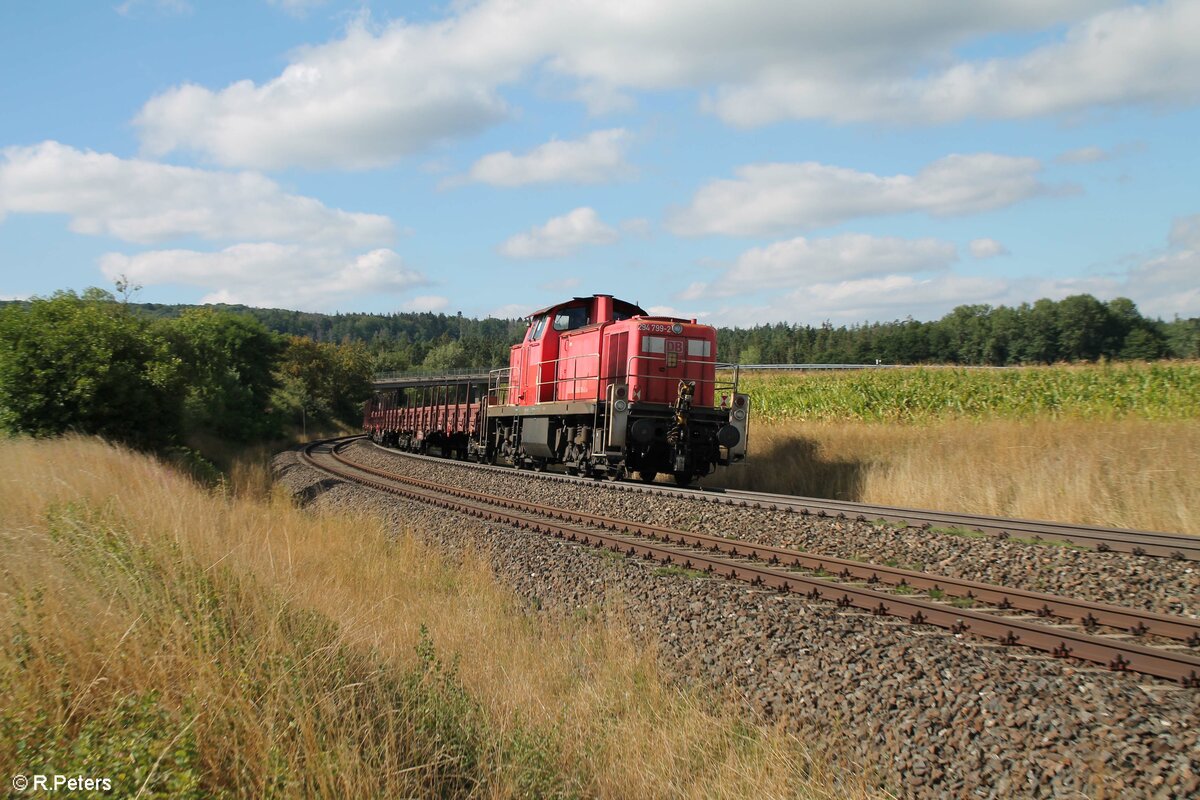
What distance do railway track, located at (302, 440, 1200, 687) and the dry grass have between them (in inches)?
223

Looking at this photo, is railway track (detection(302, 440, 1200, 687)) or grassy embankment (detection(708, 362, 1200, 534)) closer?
railway track (detection(302, 440, 1200, 687))

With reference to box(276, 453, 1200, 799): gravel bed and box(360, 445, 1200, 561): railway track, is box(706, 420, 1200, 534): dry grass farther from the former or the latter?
box(276, 453, 1200, 799): gravel bed

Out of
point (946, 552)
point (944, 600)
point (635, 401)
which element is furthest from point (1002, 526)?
point (635, 401)

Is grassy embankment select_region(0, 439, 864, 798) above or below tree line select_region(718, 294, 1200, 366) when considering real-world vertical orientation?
below

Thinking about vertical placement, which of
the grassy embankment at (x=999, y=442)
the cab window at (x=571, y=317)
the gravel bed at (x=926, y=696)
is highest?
the cab window at (x=571, y=317)

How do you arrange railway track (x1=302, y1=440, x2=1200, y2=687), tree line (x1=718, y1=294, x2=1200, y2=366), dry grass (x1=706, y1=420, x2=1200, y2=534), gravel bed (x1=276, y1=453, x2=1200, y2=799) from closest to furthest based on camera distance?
gravel bed (x1=276, y1=453, x2=1200, y2=799) < railway track (x1=302, y1=440, x2=1200, y2=687) < dry grass (x1=706, y1=420, x2=1200, y2=534) < tree line (x1=718, y1=294, x2=1200, y2=366)

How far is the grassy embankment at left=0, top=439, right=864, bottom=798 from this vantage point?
351cm

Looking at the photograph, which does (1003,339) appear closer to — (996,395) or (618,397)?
(996,395)

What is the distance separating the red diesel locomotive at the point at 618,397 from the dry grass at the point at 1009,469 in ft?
7.65

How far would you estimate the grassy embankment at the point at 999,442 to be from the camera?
1252 cm

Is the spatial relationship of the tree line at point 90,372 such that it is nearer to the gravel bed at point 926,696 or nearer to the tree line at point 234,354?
the tree line at point 234,354

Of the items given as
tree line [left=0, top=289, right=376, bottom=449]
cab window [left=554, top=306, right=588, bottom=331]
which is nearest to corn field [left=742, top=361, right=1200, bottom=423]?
cab window [left=554, top=306, right=588, bottom=331]

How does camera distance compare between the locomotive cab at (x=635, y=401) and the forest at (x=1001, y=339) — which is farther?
the forest at (x=1001, y=339)

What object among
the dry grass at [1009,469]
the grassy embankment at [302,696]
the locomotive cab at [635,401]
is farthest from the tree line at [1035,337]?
the grassy embankment at [302,696]
